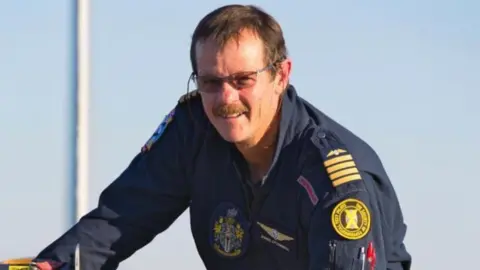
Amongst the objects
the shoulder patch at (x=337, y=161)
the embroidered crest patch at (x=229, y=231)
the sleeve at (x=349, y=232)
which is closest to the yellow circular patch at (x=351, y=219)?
the sleeve at (x=349, y=232)

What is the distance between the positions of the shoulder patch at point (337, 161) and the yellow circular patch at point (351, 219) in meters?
0.10

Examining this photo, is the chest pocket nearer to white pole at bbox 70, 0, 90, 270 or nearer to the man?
the man

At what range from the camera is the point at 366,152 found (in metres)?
5.46

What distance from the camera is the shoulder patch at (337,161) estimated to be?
5262mm

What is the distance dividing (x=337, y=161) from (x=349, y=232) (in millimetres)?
301

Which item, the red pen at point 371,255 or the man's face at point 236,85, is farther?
the man's face at point 236,85

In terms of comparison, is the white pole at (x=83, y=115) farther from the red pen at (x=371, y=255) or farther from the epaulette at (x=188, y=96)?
the red pen at (x=371, y=255)

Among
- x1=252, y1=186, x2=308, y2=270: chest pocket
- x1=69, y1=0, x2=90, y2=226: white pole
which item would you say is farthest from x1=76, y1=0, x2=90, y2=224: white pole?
x1=252, y1=186, x2=308, y2=270: chest pocket

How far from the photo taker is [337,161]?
5.32 meters

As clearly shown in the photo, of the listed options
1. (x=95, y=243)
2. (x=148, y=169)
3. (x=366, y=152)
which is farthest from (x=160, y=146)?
(x=366, y=152)

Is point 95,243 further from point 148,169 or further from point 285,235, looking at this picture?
point 285,235

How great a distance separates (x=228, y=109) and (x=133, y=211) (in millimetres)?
859

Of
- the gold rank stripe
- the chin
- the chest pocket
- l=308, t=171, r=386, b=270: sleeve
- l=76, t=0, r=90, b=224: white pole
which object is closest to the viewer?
l=308, t=171, r=386, b=270: sleeve

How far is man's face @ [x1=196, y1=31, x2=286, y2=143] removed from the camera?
5285 mm
